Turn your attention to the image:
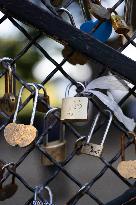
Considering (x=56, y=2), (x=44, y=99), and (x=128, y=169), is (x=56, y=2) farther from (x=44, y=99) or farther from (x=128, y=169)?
(x=128, y=169)

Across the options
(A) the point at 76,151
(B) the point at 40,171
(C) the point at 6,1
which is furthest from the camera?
(B) the point at 40,171

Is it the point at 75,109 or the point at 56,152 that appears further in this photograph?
the point at 56,152

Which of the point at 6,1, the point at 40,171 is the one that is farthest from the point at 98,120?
the point at 40,171

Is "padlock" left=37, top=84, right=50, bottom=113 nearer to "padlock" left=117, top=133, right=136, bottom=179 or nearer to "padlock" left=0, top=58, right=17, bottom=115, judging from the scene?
"padlock" left=0, top=58, right=17, bottom=115

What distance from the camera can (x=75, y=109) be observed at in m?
1.07

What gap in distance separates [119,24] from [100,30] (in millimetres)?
57

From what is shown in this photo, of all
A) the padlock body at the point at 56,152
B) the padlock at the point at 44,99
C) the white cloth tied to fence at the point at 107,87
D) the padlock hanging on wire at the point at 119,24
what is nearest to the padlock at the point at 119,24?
the padlock hanging on wire at the point at 119,24

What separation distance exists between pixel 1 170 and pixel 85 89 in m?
0.30

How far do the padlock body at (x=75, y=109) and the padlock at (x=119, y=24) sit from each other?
0.63ft

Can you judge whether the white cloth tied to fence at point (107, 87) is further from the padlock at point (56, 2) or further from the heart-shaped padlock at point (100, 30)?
the padlock at point (56, 2)

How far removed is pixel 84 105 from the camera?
1063 millimetres

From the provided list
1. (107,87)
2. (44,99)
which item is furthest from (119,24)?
(44,99)

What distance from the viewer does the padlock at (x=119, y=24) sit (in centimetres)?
109

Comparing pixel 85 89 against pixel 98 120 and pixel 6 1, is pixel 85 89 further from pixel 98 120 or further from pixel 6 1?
pixel 6 1
